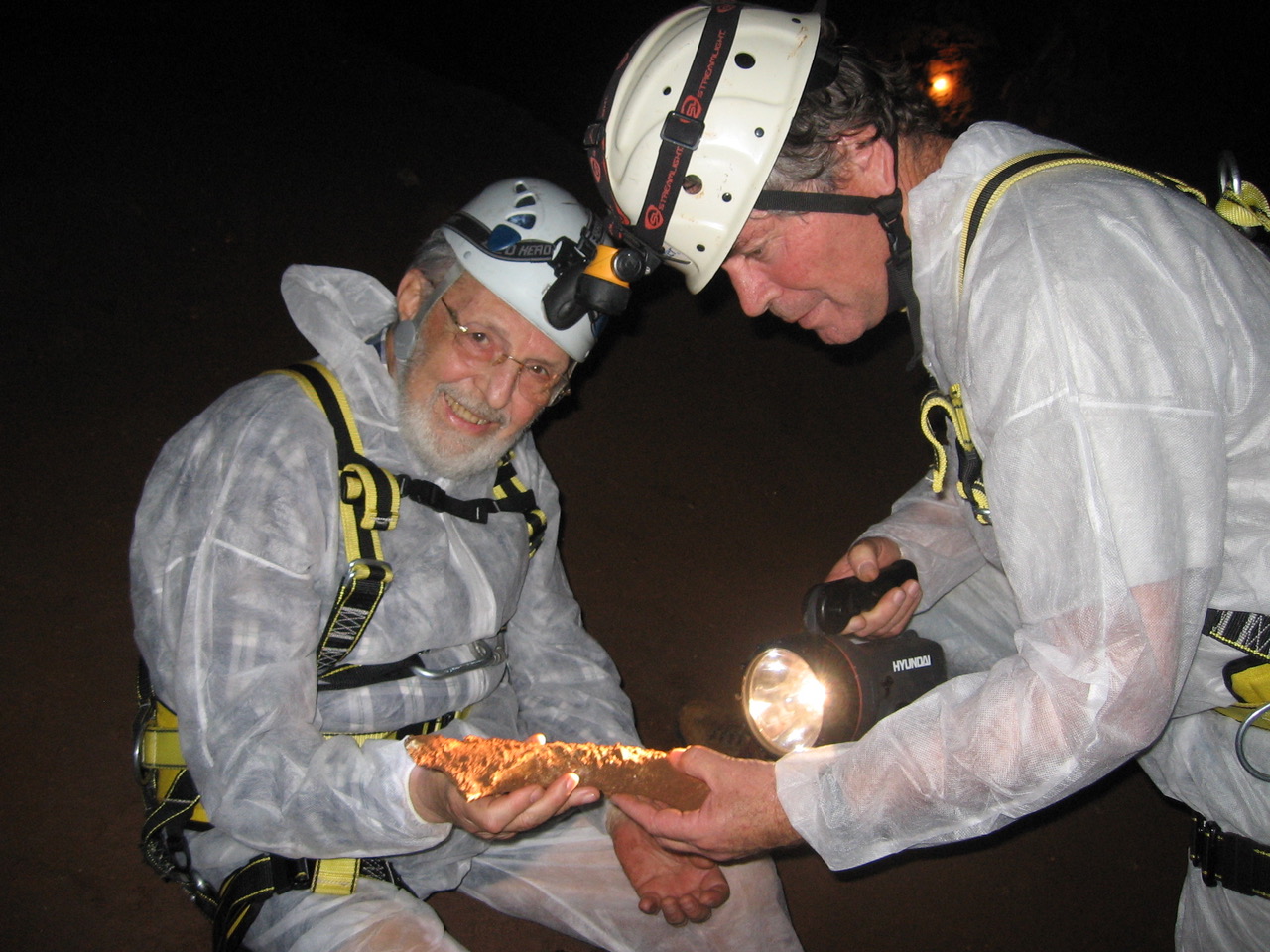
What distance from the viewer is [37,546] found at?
9.62ft

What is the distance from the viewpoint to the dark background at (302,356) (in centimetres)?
275

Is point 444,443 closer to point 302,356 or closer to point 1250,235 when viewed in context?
point 1250,235

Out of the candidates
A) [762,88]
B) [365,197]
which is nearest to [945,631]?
[762,88]

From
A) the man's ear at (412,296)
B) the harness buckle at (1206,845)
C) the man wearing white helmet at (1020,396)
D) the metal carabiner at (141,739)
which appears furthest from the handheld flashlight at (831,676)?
the metal carabiner at (141,739)

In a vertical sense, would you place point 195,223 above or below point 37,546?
above

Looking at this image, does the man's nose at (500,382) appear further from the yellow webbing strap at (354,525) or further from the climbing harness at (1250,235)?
the climbing harness at (1250,235)

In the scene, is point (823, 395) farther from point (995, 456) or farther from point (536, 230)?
point (995, 456)

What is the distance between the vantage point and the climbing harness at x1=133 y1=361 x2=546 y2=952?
196 centimetres

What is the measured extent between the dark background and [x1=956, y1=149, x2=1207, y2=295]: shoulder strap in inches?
102

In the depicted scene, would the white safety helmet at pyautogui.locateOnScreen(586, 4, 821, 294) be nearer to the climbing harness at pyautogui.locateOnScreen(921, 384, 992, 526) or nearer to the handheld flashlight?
the climbing harness at pyautogui.locateOnScreen(921, 384, 992, 526)

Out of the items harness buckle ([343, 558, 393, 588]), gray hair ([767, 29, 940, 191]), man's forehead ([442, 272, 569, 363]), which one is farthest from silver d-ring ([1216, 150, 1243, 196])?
harness buckle ([343, 558, 393, 588])

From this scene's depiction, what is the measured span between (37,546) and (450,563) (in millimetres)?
1867

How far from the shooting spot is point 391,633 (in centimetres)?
208

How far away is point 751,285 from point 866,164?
0.35 meters
